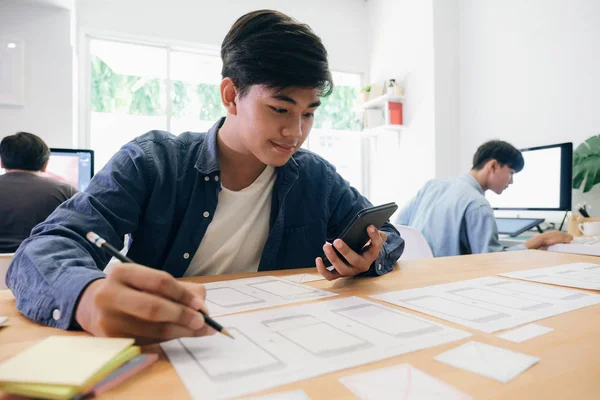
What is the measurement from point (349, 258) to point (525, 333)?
0.38 m

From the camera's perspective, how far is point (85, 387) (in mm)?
337

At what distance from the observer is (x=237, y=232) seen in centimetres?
109

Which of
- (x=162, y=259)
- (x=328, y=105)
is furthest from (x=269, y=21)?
(x=328, y=105)

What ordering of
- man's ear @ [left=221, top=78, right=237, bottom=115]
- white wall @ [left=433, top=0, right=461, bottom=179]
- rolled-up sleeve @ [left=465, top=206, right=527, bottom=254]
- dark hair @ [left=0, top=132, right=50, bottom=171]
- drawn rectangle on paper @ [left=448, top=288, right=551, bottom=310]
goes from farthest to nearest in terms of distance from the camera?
white wall @ [left=433, top=0, right=461, bottom=179], dark hair @ [left=0, top=132, right=50, bottom=171], rolled-up sleeve @ [left=465, top=206, right=527, bottom=254], man's ear @ [left=221, top=78, right=237, bottom=115], drawn rectangle on paper @ [left=448, top=288, right=551, bottom=310]

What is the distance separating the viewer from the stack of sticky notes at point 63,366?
33 cm

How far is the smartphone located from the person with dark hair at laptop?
1.83 meters

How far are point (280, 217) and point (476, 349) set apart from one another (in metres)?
0.70

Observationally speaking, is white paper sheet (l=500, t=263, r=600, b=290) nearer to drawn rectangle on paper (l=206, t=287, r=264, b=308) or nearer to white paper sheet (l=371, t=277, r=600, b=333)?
white paper sheet (l=371, t=277, r=600, b=333)

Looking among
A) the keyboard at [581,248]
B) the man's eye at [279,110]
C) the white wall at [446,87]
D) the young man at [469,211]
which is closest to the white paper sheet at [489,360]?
the man's eye at [279,110]

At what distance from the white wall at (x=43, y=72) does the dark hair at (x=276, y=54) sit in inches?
107

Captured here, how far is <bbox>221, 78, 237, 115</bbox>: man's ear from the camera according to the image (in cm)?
101

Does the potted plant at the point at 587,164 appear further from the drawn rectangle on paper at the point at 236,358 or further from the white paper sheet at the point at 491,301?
the drawn rectangle on paper at the point at 236,358

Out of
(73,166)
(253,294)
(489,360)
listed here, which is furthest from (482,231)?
(73,166)

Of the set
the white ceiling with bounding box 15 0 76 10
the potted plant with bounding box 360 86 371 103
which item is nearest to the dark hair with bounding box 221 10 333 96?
the white ceiling with bounding box 15 0 76 10
